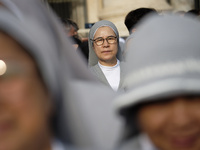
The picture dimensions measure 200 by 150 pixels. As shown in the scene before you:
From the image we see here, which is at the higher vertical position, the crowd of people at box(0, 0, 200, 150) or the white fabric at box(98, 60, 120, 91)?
the crowd of people at box(0, 0, 200, 150)

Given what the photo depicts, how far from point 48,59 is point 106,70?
3198 millimetres

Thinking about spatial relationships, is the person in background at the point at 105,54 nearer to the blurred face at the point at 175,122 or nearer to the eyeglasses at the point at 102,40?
the eyeglasses at the point at 102,40

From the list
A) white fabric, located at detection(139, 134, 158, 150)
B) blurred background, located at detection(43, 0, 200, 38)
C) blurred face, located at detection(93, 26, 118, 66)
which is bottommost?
blurred background, located at detection(43, 0, 200, 38)

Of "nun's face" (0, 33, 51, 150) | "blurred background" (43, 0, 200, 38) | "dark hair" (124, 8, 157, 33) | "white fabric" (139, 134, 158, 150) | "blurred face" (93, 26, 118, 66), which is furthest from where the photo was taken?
"blurred background" (43, 0, 200, 38)

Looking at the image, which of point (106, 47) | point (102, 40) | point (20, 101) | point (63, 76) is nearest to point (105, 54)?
point (106, 47)

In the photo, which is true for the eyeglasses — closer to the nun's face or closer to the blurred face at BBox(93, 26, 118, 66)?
the blurred face at BBox(93, 26, 118, 66)

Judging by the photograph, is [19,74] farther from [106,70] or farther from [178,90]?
[106,70]

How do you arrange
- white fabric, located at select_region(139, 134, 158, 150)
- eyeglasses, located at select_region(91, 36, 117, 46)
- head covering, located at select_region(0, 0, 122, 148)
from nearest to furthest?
head covering, located at select_region(0, 0, 122, 148)
white fabric, located at select_region(139, 134, 158, 150)
eyeglasses, located at select_region(91, 36, 117, 46)

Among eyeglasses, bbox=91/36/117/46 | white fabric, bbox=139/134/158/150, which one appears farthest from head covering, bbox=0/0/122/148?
eyeglasses, bbox=91/36/117/46

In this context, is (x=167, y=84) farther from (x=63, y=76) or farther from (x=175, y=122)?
(x=63, y=76)

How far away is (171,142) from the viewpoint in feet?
4.67

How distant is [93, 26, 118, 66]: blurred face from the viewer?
464cm

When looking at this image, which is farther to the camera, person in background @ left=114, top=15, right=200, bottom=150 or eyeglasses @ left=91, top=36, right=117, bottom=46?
eyeglasses @ left=91, top=36, right=117, bottom=46

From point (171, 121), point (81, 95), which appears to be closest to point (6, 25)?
point (81, 95)
